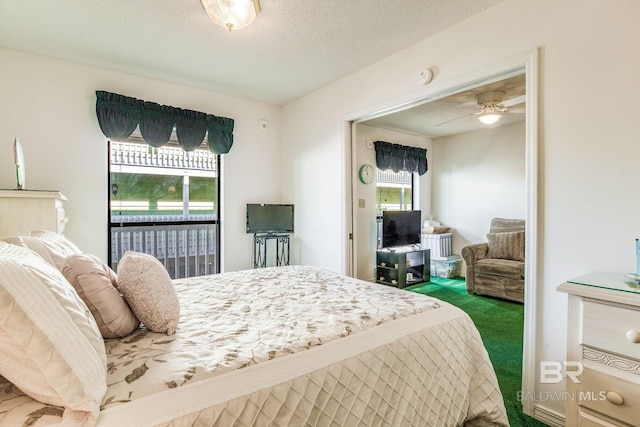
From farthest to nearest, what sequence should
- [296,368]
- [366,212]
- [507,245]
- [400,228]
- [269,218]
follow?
[400,228]
[366,212]
[507,245]
[269,218]
[296,368]

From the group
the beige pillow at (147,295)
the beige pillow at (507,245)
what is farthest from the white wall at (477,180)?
the beige pillow at (147,295)

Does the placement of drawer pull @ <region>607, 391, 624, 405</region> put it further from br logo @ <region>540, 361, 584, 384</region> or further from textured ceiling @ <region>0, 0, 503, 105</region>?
textured ceiling @ <region>0, 0, 503, 105</region>

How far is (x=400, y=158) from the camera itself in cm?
524

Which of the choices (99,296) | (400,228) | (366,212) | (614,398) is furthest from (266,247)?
(614,398)

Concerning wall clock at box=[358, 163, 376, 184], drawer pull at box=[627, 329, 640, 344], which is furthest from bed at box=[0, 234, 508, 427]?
wall clock at box=[358, 163, 376, 184]

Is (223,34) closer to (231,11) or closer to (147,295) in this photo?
(231,11)

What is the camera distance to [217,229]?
3881 mm

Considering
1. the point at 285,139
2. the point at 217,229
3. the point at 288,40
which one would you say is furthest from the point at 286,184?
the point at 288,40

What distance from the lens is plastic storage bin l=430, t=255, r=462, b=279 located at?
5.33 metres

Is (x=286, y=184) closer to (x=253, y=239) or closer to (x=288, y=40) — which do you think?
(x=253, y=239)

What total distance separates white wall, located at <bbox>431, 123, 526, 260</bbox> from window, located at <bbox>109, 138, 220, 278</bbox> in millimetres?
4167

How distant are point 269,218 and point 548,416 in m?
3.11

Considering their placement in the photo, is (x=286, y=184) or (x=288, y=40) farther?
(x=286, y=184)

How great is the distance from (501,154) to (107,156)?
5.53 metres
